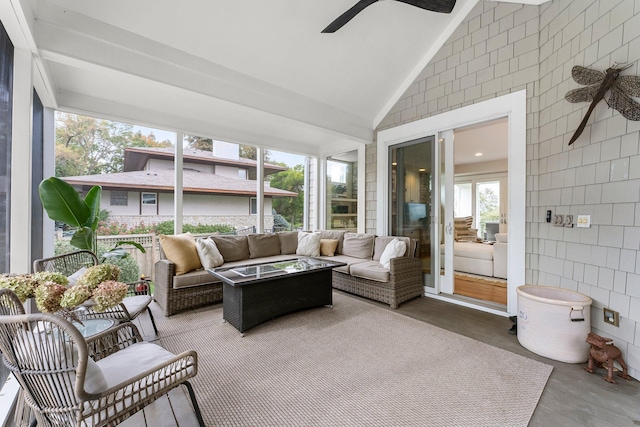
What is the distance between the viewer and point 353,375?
7.06ft

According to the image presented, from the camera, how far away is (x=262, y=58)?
3426mm

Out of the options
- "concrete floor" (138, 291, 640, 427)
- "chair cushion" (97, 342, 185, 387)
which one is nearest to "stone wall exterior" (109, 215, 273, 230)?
"concrete floor" (138, 291, 640, 427)

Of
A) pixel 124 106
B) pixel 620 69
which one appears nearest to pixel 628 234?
pixel 620 69

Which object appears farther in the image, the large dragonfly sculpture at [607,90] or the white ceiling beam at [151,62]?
the white ceiling beam at [151,62]

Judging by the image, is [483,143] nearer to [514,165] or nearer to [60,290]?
[514,165]

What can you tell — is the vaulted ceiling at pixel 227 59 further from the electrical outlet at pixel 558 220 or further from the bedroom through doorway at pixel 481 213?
the electrical outlet at pixel 558 220

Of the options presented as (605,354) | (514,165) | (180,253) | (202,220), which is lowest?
(605,354)

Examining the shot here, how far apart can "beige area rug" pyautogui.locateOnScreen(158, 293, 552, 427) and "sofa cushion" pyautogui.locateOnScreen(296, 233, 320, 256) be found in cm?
184

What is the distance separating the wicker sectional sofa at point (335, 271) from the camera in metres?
3.46

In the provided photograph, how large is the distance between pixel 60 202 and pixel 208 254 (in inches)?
63.6

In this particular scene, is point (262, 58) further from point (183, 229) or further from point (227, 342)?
point (227, 342)

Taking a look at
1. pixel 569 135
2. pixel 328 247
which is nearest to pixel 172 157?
pixel 328 247

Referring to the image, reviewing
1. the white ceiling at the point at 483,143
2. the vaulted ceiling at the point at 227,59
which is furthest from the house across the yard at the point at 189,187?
the white ceiling at the point at 483,143

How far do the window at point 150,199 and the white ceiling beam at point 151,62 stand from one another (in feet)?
6.67
